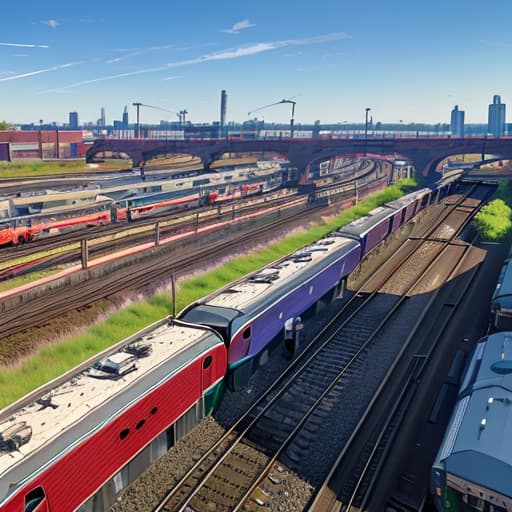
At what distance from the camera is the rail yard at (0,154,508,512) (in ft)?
45.2

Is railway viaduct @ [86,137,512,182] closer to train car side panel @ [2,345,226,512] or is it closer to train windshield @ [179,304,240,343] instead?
train windshield @ [179,304,240,343]

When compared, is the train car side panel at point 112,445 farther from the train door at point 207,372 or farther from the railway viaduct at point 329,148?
the railway viaduct at point 329,148

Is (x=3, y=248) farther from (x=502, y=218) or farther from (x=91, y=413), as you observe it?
(x=502, y=218)

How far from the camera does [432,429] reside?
57.0ft

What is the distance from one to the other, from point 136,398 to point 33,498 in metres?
3.47

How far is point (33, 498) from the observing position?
10766 millimetres

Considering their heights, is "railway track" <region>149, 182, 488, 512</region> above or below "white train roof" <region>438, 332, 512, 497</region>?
below

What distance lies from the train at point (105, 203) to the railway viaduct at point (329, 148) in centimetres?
3441

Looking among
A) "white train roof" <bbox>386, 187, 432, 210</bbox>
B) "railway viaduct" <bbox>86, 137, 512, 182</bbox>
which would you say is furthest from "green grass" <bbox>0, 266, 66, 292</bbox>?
"railway viaduct" <bbox>86, 137, 512, 182</bbox>

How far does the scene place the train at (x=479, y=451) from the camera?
1106 cm

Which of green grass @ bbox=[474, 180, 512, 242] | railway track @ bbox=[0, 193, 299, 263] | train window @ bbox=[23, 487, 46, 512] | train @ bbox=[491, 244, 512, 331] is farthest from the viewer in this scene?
green grass @ bbox=[474, 180, 512, 242]

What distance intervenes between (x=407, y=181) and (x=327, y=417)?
210 ft

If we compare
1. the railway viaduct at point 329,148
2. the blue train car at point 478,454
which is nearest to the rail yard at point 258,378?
the blue train car at point 478,454

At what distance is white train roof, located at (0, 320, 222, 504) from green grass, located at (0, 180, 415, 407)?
357cm
